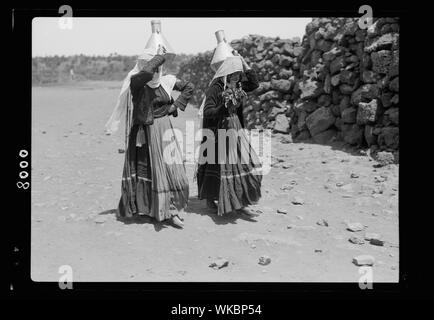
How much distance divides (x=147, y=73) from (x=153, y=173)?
3.56ft

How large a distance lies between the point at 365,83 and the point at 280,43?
402 centimetres

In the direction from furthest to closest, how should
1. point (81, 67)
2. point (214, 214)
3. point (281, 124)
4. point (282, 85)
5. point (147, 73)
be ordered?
1. point (81, 67)
2. point (282, 85)
3. point (281, 124)
4. point (214, 214)
5. point (147, 73)

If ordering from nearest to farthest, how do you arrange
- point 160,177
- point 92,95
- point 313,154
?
point 160,177
point 313,154
point 92,95

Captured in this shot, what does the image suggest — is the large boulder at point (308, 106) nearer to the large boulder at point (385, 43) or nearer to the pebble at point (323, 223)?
the large boulder at point (385, 43)

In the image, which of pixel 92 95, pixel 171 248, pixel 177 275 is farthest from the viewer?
pixel 92 95

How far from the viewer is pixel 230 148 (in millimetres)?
6062

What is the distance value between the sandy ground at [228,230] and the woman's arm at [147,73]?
1.54 meters

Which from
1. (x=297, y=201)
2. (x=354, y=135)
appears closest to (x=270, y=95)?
(x=354, y=135)

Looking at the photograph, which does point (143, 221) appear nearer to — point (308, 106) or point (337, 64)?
point (337, 64)

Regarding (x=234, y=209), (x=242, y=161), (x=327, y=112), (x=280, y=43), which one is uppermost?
(x=280, y=43)

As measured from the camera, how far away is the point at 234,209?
6066 millimetres

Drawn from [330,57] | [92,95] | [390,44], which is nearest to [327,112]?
[330,57]

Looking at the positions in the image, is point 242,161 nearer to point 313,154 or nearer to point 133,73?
point 133,73

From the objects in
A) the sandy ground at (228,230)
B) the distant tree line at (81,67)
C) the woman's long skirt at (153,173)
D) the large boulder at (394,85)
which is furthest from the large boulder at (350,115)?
the distant tree line at (81,67)
